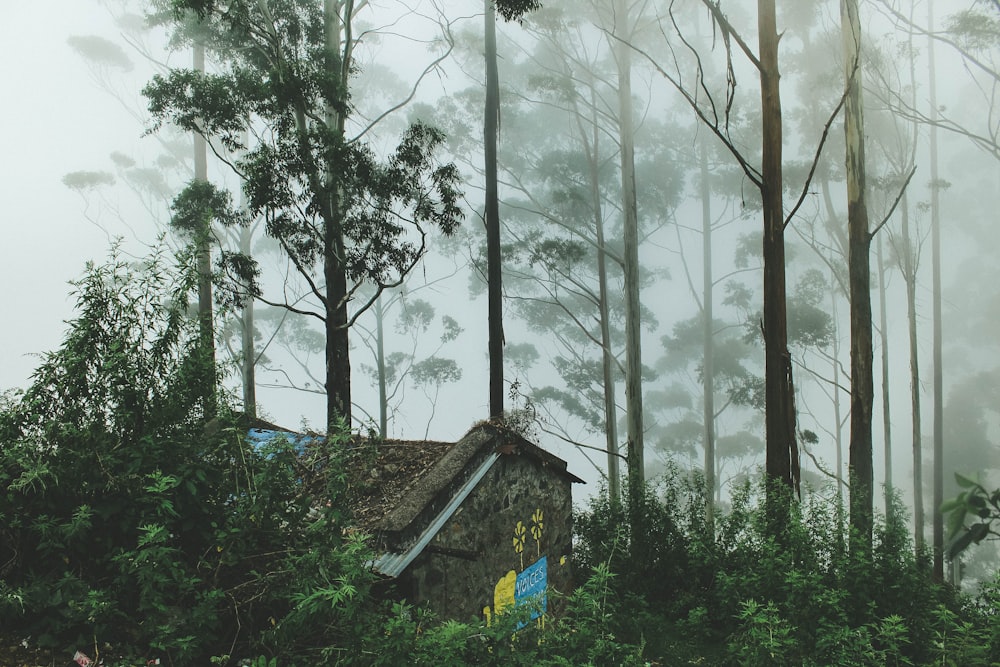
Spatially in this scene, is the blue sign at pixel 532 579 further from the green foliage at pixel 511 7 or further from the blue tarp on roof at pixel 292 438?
the green foliage at pixel 511 7

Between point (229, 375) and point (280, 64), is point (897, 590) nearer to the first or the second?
point (229, 375)

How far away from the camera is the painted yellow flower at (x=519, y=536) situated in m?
7.32

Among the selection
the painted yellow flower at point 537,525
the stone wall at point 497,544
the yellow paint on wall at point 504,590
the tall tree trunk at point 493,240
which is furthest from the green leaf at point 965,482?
the tall tree trunk at point 493,240

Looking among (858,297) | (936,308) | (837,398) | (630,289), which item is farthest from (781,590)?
(837,398)

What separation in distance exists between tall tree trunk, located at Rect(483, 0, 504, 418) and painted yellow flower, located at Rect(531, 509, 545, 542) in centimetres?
173

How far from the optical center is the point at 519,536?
7.41 metres

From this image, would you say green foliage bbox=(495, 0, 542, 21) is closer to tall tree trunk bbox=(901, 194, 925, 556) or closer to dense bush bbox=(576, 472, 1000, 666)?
dense bush bbox=(576, 472, 1000, 666)

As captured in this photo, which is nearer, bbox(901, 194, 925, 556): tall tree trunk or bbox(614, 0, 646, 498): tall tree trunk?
bbox(614, 0, 646, 498): tall tree trunk

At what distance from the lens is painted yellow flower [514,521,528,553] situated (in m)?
7.32

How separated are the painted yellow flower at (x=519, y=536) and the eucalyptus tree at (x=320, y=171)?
4.18m

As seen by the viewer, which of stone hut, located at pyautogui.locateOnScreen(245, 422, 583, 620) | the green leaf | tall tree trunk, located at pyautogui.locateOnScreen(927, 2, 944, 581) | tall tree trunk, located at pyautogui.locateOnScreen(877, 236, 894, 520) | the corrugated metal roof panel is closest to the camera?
the green leaf

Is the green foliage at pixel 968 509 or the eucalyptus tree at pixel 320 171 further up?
the eucalyptus tree at pixel 320 171

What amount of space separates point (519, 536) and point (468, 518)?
1.19 metres

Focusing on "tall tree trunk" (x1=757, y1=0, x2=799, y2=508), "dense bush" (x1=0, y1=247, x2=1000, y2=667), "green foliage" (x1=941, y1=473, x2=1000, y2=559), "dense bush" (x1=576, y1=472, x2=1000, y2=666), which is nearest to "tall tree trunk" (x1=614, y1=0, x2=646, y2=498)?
"dense bush" (x1=576, y1=472, x2=1000, y2=666)
